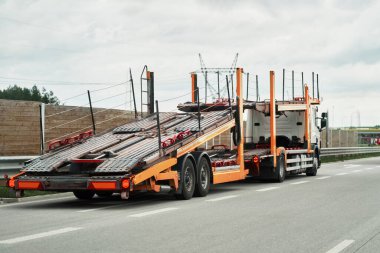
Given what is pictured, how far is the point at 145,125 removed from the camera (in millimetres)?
15000

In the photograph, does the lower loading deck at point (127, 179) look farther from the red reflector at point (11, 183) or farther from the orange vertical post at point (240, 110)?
the orange vertical post at point (240, 110)

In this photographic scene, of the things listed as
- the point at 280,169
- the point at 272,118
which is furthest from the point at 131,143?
the point at 280,169

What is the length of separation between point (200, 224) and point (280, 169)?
9715 mm

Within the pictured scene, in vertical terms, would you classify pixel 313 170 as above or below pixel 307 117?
below

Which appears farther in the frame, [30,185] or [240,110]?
[240,110]

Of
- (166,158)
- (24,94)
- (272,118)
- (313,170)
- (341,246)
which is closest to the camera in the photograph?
(341,246)

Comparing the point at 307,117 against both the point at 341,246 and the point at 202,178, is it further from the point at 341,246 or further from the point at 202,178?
the point at 341,246

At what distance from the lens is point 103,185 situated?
11023mm

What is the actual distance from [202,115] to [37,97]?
10463 centimetres

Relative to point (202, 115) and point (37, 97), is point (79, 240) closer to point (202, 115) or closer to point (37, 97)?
point (202, 115)

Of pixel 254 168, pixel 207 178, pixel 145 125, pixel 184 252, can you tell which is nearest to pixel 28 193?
pixel 145 125

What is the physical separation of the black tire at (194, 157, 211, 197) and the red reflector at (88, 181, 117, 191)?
296 cm

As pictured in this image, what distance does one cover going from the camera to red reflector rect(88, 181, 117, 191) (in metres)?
10.9

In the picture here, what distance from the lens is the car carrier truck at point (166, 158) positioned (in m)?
11.4
